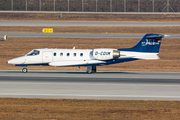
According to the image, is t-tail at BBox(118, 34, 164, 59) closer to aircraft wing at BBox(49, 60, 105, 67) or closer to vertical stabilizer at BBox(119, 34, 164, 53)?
vertical stabilizer at BBox(119, 34, 164, 53)

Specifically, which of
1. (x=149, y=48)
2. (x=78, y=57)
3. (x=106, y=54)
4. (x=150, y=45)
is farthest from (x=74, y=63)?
(x=150, y=45)

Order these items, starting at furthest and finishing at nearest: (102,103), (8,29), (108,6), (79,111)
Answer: (108,6) → (8,29) → (102,103) → (79,111)

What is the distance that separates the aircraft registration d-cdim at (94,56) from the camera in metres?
37.2

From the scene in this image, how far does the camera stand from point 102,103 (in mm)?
18266

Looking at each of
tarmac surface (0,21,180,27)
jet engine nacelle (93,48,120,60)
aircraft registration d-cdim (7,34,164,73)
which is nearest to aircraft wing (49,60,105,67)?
aircraft registration d-cdim (7,34,164,73)

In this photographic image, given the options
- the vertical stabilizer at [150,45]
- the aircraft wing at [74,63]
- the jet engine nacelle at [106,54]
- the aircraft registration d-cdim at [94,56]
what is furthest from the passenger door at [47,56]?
the vertical stabilizer at [150,45]

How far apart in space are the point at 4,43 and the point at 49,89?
38173 millimetres

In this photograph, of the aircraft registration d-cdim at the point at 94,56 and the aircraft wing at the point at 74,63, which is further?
the aircraft registration d-cdim at the point at 94,56

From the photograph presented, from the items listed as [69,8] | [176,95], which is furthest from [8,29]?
[176,95]

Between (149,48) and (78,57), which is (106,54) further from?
(149,48)

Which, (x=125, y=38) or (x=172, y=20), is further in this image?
(x=172, y=20)

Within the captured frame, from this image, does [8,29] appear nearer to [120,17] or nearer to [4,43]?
[4,43]

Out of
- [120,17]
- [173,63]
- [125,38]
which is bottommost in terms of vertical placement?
[173,63]

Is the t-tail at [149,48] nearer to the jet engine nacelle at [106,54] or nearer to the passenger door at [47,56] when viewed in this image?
the jet engine nacelle at [106,54]
